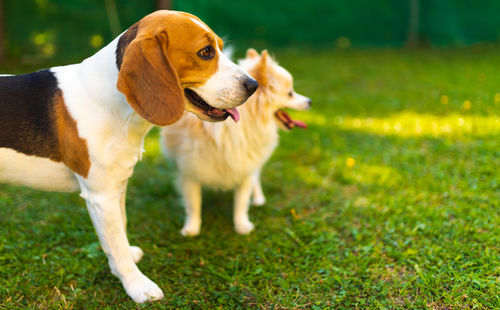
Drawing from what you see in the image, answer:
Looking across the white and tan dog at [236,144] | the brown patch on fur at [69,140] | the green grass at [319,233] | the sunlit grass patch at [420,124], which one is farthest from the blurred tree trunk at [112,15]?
the brown patch on fur at [69,140]

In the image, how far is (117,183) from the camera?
2.28m

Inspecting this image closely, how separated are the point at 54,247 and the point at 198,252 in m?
1.03

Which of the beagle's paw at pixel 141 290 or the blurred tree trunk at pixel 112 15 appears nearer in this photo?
the beagle's paw at pixel 141 290

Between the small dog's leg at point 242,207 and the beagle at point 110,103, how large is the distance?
116 centimetres

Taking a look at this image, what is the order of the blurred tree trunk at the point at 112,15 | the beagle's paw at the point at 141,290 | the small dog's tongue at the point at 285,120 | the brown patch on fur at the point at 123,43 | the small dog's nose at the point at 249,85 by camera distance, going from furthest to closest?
the blurred tree trunk at the point at 112,15 → the small dog's tongue at the point at 285,120 → the beagle's paw at the point at 141,290 → the small dog's nose at the point at 249,85 → the brown patch on fur at the point at 123,43

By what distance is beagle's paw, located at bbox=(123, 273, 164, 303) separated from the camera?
247 cm

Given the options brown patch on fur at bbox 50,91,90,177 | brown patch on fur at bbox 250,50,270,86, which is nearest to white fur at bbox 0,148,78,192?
brown patch on fur at bbox 50,91,90,177

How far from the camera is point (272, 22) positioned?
9227 mm

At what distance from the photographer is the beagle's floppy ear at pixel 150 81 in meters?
1.94

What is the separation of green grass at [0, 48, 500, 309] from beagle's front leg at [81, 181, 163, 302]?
0.08m

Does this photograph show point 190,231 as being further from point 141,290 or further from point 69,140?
point 69,140

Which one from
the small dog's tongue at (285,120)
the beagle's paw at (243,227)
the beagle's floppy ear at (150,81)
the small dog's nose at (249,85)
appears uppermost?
the beagle's floppy ear at (150,81)

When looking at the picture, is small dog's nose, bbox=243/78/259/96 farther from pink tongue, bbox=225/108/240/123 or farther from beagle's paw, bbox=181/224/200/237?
beagle's paw, bbox=181/224/200/237

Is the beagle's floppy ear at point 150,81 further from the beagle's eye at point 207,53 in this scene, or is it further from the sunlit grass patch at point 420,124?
the sunlit grass patch at point 420,124
